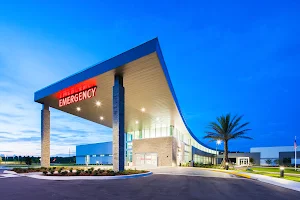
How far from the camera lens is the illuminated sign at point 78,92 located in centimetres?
2153

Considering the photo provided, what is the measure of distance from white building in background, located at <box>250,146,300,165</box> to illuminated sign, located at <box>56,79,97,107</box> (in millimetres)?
52406

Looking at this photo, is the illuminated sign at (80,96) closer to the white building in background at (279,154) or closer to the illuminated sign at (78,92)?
the illuminated sign at (78,92)

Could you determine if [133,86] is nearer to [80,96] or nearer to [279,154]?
[80,96]

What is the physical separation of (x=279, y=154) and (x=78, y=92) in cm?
5689

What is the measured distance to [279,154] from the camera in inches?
2415

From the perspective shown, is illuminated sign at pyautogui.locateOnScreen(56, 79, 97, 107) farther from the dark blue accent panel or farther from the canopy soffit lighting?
the dark blue accent panel

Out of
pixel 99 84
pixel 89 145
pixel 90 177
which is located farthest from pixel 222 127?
pixel 89 145

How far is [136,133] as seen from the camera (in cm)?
4894

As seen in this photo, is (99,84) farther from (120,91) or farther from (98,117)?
(98,117)

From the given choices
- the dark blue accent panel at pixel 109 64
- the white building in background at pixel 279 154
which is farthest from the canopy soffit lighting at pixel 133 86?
the white building in background at pixel 279 154

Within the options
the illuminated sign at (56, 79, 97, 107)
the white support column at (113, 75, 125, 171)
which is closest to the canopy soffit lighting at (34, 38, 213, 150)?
the illuminated sign at (56, 79, 97, 107)

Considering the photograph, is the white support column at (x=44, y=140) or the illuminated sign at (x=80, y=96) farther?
the white support column at (x=44, y=140)

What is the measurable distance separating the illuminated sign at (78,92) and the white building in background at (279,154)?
5241cm

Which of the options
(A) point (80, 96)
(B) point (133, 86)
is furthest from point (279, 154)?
(A) point (80, 96)
